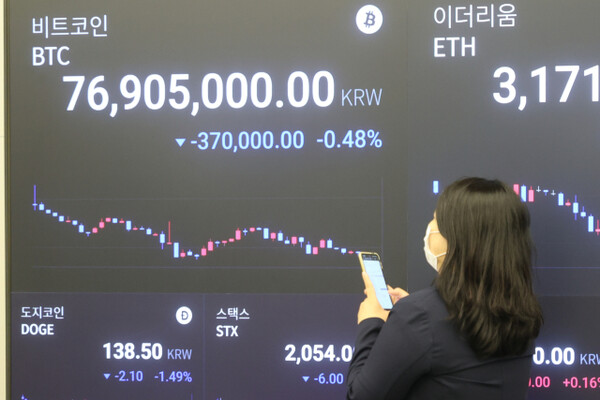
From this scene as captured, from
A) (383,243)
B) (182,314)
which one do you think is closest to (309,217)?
(383,243)

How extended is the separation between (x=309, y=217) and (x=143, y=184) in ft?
1.68

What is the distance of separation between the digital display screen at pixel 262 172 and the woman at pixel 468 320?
580 mm

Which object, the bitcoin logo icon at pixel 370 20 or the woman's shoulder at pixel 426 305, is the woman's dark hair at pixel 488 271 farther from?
the bitcoin logo icon at pixel 370 20

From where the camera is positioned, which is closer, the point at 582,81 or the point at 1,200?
the point at 582,81

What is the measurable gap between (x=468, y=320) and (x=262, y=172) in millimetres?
880

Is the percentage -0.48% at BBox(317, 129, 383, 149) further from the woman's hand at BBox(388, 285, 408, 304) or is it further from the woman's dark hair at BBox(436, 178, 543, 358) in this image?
the woman's dark hair at BBox(436, 178, 543, 358)

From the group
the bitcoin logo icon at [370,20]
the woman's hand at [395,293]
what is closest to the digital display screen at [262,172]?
the bitcoin logo icon at [370,20]

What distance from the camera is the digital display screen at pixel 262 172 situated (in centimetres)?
194

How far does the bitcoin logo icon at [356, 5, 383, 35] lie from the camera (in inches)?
77.4

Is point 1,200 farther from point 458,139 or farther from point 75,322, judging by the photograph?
point 458,139

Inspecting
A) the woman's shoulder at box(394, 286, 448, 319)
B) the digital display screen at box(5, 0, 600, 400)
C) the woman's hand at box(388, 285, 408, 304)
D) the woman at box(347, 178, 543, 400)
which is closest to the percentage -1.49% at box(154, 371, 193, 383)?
the digital display screen at box(5, 0, 600, 400)

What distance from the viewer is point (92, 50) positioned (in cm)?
204

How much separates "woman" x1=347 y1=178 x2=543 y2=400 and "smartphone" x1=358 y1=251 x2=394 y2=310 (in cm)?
26

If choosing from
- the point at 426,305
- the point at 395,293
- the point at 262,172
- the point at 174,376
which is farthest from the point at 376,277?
the point at 174,376
